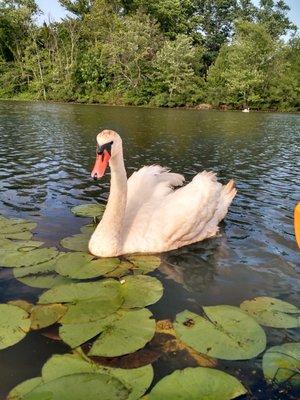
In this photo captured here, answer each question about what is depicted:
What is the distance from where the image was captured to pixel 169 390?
341cm

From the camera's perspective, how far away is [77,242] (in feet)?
22.2

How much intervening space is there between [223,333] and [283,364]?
0.64 metres

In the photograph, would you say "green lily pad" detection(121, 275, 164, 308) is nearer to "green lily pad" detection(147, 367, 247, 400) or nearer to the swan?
the swan

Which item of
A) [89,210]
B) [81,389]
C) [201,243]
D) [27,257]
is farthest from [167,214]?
[81,389]

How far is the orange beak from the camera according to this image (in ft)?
18.1

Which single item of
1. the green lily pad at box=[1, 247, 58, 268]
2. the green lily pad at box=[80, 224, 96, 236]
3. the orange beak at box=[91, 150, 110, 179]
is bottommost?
the green lily pad at box=[80, 224, 96, 236]

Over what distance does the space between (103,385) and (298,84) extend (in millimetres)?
58493

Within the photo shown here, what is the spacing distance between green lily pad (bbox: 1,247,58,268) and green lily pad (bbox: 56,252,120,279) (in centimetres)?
25

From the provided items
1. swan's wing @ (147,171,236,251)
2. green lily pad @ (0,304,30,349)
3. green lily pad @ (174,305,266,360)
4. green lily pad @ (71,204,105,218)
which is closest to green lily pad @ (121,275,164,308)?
green lily pad @ (174,305,266,360)

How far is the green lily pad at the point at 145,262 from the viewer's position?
5941mm

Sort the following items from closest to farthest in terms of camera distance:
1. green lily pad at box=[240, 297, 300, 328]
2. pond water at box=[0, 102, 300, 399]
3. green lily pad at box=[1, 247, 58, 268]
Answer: pond water at box=[0, 102, 300, 399], green lily pad at box=[240, 297, 300, 328], green lily pad at box=[1, 247, 58, 268]

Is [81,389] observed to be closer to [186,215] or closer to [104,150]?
[104,150]

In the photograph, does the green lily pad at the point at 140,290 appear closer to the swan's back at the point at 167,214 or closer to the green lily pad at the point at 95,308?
the green lily pad at the point at 95,308

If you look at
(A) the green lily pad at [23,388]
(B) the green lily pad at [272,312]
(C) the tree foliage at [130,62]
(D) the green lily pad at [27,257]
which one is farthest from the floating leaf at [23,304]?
(C) the tree foliage at [130,62]
